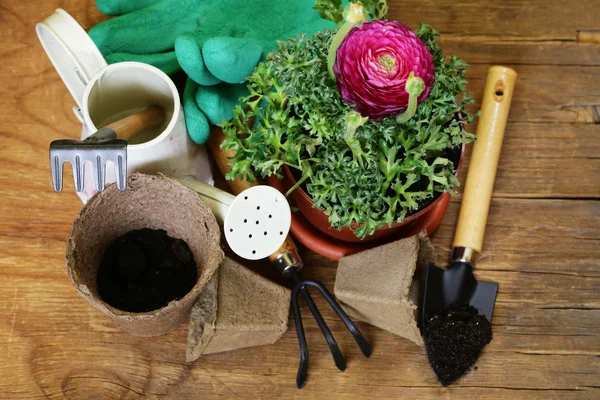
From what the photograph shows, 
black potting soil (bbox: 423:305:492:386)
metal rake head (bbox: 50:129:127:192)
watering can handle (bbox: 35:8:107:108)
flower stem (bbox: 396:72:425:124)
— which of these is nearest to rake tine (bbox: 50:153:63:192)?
metal rake head (bbox: 50:129:127:192)

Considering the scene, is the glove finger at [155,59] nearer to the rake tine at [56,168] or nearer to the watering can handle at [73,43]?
the watering can handle at [73,43]

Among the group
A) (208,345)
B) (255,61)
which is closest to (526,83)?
(255,61)

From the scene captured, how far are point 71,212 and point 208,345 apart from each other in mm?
254

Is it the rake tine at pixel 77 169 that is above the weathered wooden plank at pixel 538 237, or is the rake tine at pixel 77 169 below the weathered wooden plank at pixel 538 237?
above

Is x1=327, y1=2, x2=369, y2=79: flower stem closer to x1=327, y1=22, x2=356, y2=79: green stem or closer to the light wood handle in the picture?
x1=327, y1=22, x2=356, y2=79: green stem

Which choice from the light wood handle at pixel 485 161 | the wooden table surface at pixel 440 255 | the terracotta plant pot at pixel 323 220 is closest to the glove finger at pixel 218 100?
the terracotta plant pot at pixel 323 220

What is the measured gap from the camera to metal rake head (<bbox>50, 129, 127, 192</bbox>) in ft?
2.10

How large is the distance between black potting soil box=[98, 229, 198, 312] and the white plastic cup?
82 mm

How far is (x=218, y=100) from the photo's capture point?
0.75 metres

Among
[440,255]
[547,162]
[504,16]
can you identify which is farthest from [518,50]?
[440,255]

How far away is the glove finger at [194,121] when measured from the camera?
0.75m

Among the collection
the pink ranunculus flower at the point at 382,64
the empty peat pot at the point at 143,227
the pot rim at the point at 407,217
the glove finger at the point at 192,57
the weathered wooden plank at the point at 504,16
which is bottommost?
the empty peat pot at the point at 143,227

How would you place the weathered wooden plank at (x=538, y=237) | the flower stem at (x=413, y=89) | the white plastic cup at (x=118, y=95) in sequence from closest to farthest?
the flower stem at (x=413, y=89) < the white plastic cup at (x=118, y=95) < the weathered wooden plank at (x=538, y=237)

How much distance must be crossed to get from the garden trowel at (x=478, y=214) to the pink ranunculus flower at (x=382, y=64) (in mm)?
279
